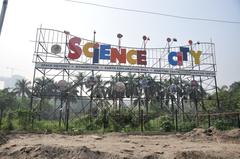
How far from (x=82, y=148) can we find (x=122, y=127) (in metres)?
9.78

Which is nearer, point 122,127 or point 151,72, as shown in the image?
point 122,127

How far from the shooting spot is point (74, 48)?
70.2 feet

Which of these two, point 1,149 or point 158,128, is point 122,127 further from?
point 1,149

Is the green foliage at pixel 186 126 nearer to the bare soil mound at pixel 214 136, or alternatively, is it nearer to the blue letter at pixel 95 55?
the bare soil mound at pixel 214 136

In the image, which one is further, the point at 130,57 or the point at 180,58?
the point at 180,58

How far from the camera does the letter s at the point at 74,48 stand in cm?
2125

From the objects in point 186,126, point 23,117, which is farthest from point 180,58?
point 23,117

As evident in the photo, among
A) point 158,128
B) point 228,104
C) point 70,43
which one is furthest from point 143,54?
point 228,104

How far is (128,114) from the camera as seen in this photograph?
18641 mm

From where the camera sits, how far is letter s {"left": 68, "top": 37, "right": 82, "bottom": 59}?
2125 centimetres

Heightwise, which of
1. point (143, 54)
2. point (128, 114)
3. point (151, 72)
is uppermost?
point (143, 54)

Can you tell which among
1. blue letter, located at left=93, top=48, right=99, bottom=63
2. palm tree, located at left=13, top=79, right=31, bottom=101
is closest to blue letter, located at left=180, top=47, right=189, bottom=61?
blue letter, located at left=93, top=48, right=99, bottom=63

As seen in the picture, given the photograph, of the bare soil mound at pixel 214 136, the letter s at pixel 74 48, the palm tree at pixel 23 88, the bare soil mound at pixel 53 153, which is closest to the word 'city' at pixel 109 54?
the letter s at pixel 74 48

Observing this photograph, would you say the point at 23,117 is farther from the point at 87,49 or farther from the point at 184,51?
the point at 184,51
